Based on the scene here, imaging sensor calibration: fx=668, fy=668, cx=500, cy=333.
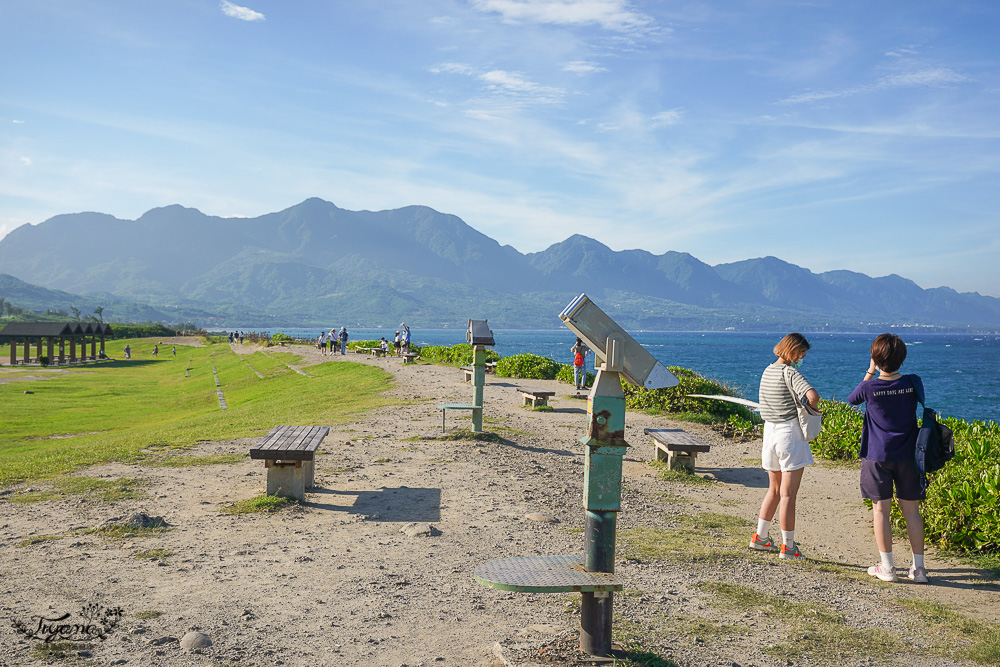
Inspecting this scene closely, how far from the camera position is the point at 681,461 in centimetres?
999

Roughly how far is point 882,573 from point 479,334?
7908 mm

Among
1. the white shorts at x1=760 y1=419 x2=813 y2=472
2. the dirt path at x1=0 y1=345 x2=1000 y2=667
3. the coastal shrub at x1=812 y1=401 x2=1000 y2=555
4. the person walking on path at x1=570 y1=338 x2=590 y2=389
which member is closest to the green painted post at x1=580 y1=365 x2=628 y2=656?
the dirt path at x1=0 y1=345 x2=1000 y2=667

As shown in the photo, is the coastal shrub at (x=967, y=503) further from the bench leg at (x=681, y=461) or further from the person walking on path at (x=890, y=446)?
the bench leg at (x=681, y=461)

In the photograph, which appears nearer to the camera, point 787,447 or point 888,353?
point 888,353

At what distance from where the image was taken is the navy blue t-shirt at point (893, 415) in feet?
17.3

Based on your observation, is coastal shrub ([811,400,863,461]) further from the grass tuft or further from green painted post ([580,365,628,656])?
green painted post ([580,365,628,656])

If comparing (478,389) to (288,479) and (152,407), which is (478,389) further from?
(152,407)

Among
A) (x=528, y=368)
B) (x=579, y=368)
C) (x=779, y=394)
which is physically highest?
(x=779, y=394)

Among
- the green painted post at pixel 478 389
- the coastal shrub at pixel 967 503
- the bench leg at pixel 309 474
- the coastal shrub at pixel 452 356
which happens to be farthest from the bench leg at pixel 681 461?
the coastal shrub at pixel 452 356

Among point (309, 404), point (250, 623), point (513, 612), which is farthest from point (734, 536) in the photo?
point (309, 404)

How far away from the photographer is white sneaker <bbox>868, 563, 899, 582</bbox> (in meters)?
5.48

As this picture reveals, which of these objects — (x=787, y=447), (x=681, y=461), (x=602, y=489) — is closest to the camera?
(x=602, y=489)

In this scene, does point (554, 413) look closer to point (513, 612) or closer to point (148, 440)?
point (148, 440)

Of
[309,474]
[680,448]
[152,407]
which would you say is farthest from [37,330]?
[680,448]
